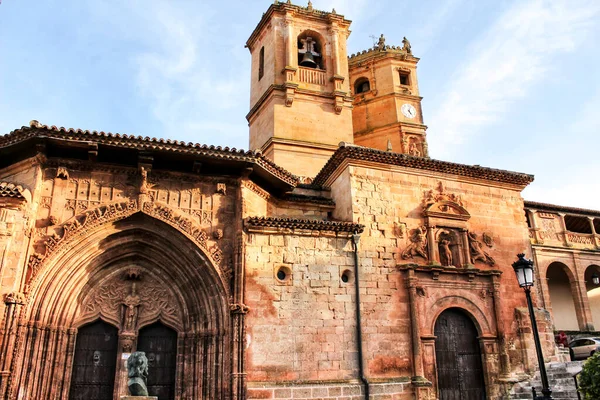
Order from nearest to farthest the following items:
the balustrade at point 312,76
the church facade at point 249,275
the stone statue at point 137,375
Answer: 1. the stone statue at point 137,375
2. the church facade at point 249,275
3. the balustrade at point 312,76

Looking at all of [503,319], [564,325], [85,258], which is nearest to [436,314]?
[503,319]

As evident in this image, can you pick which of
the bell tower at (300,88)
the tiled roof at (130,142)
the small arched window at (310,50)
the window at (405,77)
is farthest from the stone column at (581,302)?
the tiled roof at (130,142)

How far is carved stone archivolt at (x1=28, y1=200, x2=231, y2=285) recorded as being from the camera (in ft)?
35.6

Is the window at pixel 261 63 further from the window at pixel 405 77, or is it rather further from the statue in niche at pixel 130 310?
the statue in niche at pixel 130 310

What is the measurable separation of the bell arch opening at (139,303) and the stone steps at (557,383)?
7329 millimetres

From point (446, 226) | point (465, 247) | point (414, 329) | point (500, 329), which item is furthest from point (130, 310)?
point (500, 329)

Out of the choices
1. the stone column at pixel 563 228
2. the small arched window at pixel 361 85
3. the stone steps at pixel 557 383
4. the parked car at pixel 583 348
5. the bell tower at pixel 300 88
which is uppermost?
the small arched window at pixel 361 85

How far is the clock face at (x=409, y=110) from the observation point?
23516 millimetres

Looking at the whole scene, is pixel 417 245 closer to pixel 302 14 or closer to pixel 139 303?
pixel 139 303

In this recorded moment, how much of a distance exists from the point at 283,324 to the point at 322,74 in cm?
1156

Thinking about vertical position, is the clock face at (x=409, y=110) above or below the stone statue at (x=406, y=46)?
below

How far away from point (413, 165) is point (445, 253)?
260 cm

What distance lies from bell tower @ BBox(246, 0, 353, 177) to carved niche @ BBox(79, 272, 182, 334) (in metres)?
7.23

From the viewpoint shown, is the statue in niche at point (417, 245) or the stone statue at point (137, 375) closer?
the stone statue at point (137, 375)
